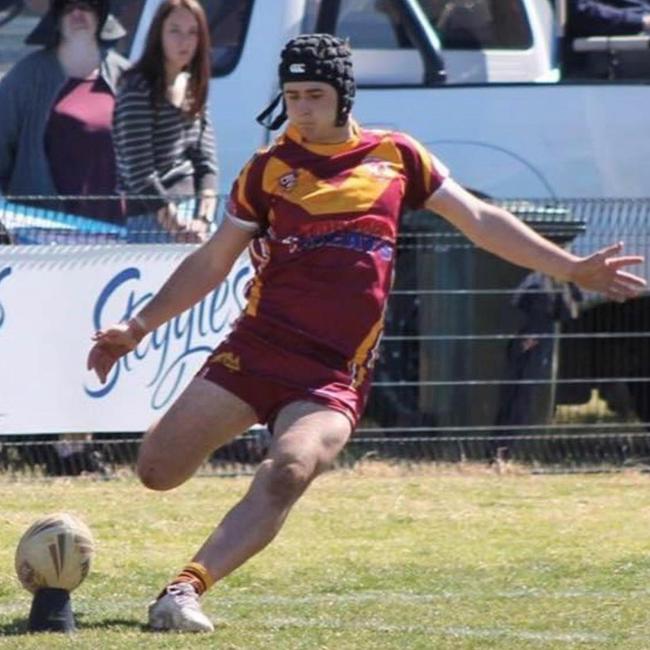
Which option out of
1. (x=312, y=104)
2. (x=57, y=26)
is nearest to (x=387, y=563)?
(x=312, y=104)

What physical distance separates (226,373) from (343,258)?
50cm

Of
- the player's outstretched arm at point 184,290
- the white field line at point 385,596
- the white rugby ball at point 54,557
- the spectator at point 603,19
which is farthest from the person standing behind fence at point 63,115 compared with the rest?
the white rugby ball at point 54,557

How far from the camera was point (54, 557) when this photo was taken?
20.8 feet

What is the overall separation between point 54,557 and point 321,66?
65.1 inches

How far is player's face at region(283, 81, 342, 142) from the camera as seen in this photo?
6461 mm

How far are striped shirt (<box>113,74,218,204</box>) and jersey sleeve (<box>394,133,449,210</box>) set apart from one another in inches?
137

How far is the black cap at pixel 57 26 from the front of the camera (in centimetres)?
1049

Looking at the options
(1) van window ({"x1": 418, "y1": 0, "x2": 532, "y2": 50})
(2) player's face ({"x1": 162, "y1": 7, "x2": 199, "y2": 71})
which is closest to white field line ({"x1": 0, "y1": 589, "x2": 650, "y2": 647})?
(2) player's face ({"x1": 162, "y1": 7, "x2": 199, "y2": 71})

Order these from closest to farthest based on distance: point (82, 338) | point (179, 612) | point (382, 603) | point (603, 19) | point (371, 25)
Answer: point (179, 612) < point (382, 603) < point (82, 338) < point (371, 25) < point (603, 19)

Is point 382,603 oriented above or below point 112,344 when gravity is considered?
below

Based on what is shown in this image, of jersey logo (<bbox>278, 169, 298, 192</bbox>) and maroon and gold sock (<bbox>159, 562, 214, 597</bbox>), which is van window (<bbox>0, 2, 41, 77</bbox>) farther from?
maroon and gold sock (<bbox>159, 562, 214, 597</bbox>)

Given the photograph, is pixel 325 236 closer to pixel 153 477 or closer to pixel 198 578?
pixel 153 477

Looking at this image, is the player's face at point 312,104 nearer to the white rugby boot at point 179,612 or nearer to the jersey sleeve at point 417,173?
the jersey sleeve at point 417,173

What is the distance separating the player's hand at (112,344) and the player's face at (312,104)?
0.80 metres
